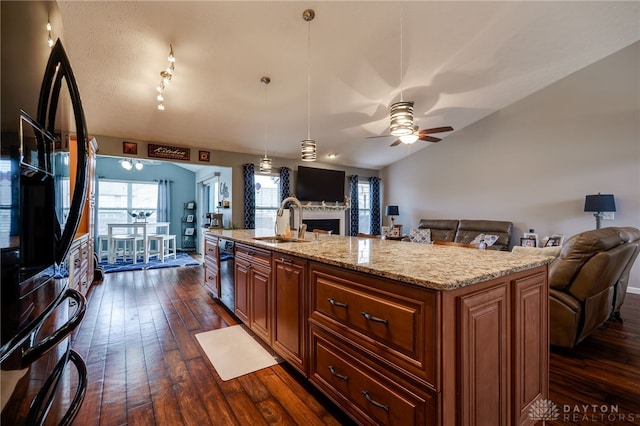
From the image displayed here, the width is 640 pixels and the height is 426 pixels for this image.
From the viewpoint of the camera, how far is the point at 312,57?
3291 millimetres

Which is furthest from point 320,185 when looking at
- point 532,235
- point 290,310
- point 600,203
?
point 290,310

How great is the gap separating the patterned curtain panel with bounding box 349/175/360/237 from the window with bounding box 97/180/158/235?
5.42 meters

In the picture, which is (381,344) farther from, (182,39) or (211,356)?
(182,39)

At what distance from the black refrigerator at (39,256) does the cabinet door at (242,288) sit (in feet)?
5.21

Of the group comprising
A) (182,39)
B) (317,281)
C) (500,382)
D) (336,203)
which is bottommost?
(500,382)

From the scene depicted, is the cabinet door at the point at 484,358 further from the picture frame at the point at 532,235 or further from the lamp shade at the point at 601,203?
the picture frame at the point at 532,235

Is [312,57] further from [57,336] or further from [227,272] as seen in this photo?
[57,336]

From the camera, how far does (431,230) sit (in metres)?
6.38

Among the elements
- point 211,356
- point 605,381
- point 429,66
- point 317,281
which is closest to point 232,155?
point 429,66

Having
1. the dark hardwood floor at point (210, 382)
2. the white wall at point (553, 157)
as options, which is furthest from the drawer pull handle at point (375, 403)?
the white wall at point (553, 157)

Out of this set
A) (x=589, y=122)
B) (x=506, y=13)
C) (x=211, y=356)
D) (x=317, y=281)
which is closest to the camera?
(x=317, y=281)

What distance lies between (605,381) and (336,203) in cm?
562

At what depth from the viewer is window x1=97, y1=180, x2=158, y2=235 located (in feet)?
23.4

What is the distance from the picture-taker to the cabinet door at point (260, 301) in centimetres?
216
